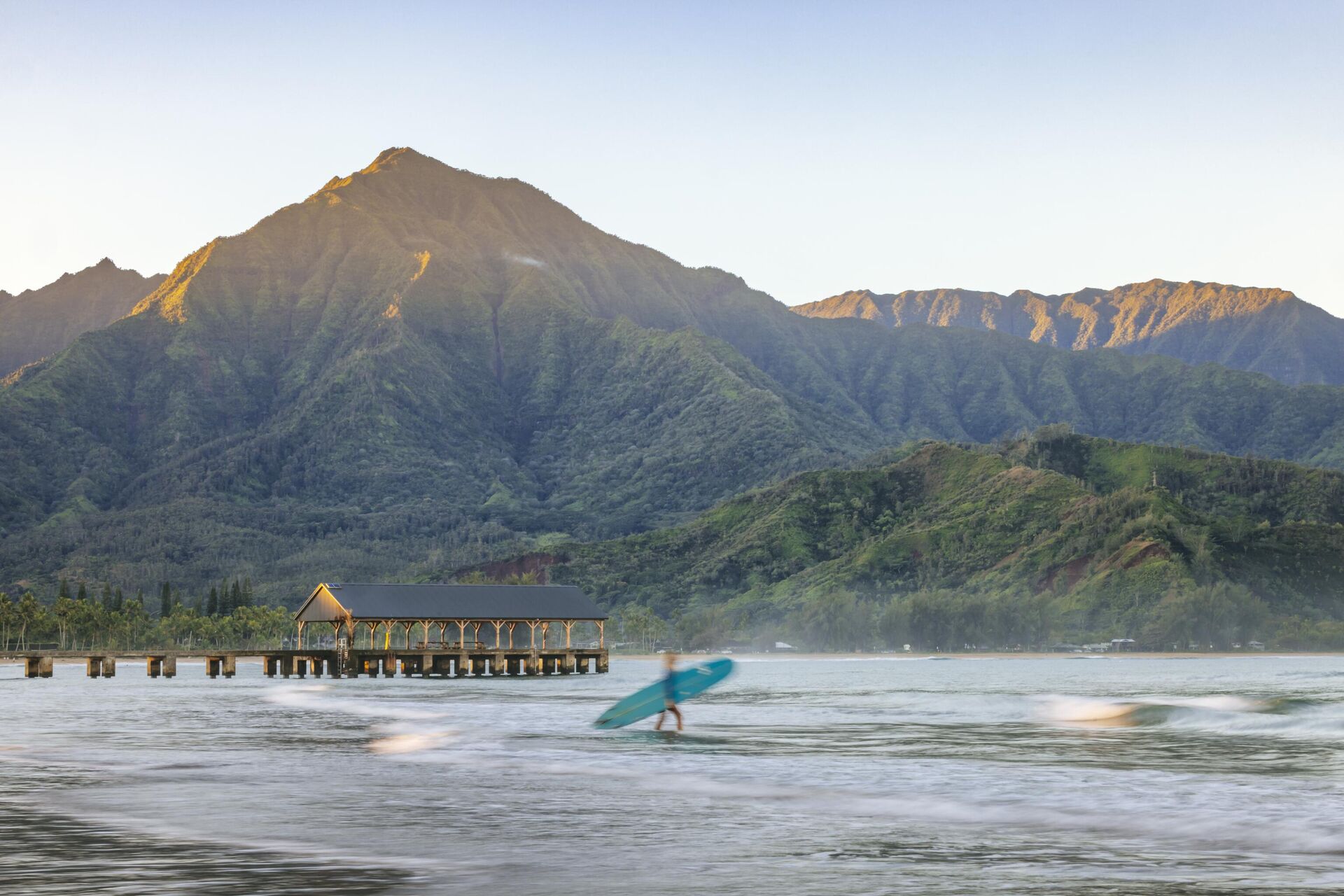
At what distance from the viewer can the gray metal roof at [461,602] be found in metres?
124

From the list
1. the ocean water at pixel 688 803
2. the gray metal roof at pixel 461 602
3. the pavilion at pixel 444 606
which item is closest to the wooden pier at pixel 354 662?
the pavilion at pixel 444 606

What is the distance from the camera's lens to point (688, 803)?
28281 millimetres

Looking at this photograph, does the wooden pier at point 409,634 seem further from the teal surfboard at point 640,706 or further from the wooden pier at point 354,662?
the teal surfboard at point 640,706

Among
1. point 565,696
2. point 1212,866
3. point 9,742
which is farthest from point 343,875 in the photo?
point 565,696

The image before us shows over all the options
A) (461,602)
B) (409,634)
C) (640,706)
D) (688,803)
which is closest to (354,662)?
(409,634)

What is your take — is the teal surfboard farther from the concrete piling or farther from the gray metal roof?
the concrete piling

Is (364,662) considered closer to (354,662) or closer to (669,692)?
(354,662)

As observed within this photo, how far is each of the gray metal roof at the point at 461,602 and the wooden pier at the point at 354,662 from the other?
596 cm

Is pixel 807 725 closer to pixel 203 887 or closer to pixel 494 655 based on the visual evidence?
pixel 203 887

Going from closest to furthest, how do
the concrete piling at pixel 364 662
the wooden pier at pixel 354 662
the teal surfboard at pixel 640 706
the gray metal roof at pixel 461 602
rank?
1. the teal surfboard at pixel 640 706
2. the gray metal roof at pixel 461 602
3. the wooden pier at pixel 354 662
4. the concrete piling at pixel 364 662

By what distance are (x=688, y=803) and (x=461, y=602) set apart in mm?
100725

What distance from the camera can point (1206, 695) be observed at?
7519cm

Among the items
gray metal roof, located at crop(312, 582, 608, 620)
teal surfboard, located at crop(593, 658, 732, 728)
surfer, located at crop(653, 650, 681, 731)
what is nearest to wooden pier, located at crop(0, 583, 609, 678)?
gray metal roof, located at crop(312, 582, 608, 620)

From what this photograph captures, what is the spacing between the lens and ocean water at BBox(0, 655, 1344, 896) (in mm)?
19500
